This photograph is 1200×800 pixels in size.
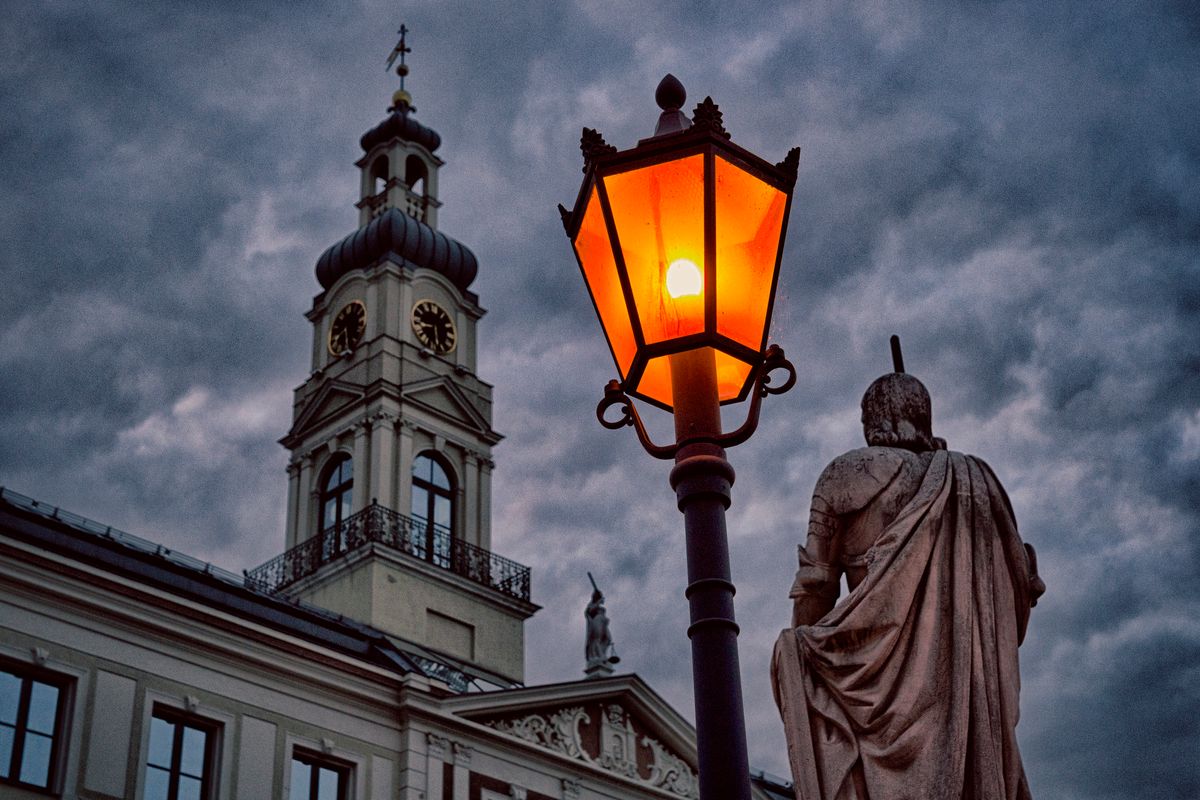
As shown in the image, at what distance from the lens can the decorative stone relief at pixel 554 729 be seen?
104 feet

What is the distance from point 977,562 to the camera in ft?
19.5

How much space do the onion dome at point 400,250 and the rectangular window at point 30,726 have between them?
21933 mm

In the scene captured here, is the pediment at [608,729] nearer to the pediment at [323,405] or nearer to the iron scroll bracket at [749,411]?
the pediment at [323,405]

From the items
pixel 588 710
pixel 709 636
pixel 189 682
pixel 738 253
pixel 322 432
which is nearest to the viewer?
pixel 709 636

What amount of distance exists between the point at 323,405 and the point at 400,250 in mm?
5177

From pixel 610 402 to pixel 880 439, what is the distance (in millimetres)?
1077

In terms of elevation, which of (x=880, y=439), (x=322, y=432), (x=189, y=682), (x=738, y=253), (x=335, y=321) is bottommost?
(x=880, y=439)

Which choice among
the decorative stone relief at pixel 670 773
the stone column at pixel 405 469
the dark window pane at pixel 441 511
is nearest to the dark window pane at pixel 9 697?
the decorative stone relief at pixel 670 773

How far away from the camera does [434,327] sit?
146 feet

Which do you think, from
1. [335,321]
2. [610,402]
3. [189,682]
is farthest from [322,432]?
[610,402]

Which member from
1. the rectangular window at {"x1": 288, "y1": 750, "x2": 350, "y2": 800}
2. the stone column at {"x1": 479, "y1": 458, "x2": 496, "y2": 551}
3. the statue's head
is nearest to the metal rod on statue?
the statue's head

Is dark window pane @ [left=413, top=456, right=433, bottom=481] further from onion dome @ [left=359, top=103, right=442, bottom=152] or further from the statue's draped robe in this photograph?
the statue's draped robe

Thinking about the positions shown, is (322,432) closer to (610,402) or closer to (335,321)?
(335,321)

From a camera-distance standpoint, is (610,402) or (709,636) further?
(610,402)
